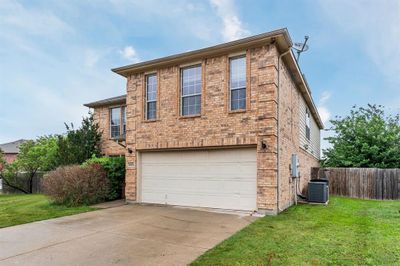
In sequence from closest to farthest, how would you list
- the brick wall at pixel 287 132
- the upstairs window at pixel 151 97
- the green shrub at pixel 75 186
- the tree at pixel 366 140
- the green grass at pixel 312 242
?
the green grass at pixel 312 242 < the brick wall at pixel 287 132 < the green shrub at pixel 75 186 < the upstairs window at pixel 151 97 < the tree at pixel 366 140

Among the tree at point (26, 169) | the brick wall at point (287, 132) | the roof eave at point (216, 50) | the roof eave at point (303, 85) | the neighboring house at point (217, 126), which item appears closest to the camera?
the roof eave at point (216, 50)

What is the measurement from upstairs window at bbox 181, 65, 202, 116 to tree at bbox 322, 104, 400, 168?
12.3m

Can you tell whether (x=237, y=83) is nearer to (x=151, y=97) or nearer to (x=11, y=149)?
(x=151, y=97)

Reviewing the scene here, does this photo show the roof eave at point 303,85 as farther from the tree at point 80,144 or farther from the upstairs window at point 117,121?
the tree at point 80,144

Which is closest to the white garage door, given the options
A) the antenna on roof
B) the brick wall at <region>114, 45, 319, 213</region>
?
the brick wall at <region>114, 45, 319, 213</region>

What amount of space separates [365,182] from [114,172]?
1231 centimetres

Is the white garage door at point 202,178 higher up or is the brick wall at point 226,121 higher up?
the brick wall at point 226,121

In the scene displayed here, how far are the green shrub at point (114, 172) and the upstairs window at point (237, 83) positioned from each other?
603cm

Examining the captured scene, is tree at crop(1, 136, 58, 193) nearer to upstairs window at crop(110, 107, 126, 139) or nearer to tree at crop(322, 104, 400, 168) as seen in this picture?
upstairs window at crop(110, 107, 126, 139)

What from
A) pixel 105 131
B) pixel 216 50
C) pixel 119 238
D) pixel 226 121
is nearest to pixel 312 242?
pixel 119 238

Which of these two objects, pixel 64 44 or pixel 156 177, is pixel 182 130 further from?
pixel 64 44

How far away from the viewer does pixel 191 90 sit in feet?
34.6

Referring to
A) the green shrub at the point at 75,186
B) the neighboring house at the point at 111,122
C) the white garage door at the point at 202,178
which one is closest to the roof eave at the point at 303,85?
the white garage door at the point at 202,178

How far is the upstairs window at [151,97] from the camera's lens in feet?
37.3
